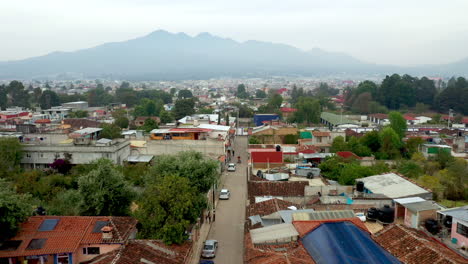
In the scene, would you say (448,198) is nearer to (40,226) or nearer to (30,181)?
(40,226)

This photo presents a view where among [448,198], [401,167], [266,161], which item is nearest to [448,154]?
[401,167]

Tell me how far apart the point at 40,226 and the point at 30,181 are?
27.6 ft

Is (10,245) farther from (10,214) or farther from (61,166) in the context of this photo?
(61,166)

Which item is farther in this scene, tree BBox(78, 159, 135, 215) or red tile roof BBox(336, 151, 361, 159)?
red tile roof BBox(336, 151, 361, 159)

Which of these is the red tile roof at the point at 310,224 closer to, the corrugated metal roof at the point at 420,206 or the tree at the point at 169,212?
the corrugated metal roof at the point at 420,206

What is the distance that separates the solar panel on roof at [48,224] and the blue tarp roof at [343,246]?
630 centimetres

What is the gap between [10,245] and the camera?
9.47 m

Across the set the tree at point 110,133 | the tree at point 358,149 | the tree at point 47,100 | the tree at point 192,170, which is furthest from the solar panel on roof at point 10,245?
the tree at point 47,100

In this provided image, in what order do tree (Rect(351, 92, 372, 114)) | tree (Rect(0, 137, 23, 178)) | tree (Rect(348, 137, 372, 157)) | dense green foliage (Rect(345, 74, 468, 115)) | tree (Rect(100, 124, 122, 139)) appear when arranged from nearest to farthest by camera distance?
tree (Rect(0, 137, 23, 178))
tree (Rect(348, 137, 372, 157))
tree (Rect(100, 124, 122, 139))
dense green foliage (Rect(345, 74, 468, 115))
tree (Rect(351, 92, 372, 114))

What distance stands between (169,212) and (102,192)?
2601 millimetres

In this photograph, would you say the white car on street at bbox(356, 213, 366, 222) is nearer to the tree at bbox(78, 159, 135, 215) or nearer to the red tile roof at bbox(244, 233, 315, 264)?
the red tile roof at bbox(244, 233, 315, 264)

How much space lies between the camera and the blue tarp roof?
827cm

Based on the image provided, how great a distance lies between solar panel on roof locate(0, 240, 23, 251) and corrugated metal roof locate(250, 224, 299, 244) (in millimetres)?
5701

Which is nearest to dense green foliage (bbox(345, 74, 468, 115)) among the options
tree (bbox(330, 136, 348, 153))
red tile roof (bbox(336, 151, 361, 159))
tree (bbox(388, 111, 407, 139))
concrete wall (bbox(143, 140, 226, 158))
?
tree (bbox(388, 111, 407, 139))
